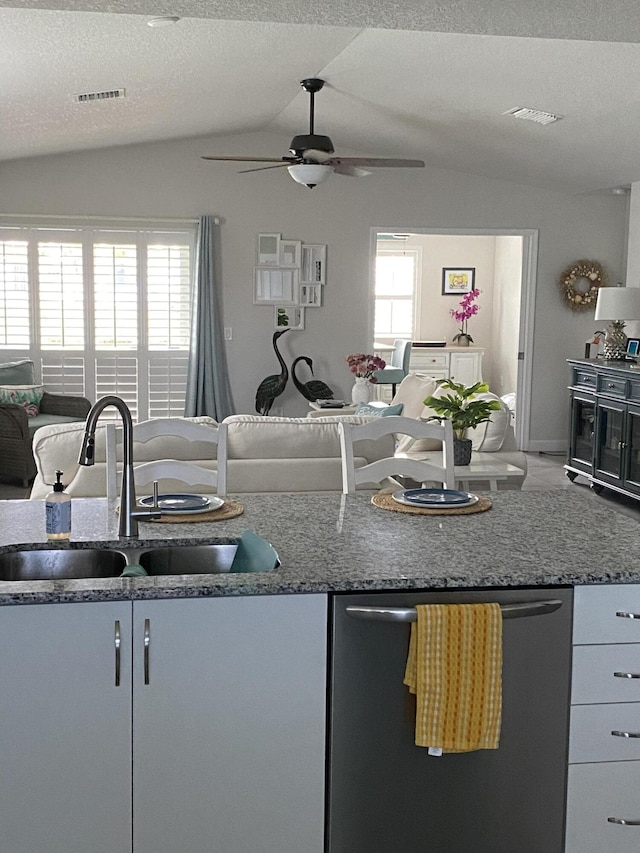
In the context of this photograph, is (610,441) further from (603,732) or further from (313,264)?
(603,732)

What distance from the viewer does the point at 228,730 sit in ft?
6.66

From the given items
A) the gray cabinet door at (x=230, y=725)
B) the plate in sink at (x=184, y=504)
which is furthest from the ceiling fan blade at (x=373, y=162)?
the gray cabinet door at (x=230, y=725)

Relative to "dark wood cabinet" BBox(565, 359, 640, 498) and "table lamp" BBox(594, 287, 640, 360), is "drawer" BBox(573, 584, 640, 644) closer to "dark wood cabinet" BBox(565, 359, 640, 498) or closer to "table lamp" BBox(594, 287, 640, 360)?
"dark wood cabinet" BBox(565, 359, 640, 498)

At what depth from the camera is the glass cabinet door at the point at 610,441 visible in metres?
6.92

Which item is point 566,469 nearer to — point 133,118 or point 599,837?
point 133,118

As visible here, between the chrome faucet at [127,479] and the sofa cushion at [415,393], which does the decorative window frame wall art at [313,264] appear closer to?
the sofa cushion at [415,393]

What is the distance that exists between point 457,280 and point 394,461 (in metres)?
8.75

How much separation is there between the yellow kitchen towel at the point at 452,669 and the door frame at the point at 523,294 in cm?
708

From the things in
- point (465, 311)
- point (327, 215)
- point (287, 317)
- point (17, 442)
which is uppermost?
point (327, 215)

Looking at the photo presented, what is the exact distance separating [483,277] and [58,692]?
1030 cm

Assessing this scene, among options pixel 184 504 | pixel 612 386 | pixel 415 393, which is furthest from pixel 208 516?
pixel 612 386

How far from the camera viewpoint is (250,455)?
428 centimetres

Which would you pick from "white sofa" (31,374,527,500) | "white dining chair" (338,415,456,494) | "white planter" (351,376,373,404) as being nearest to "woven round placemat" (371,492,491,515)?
"white dining chair" (338,415,456,494)

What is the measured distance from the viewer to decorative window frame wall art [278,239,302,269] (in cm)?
880
